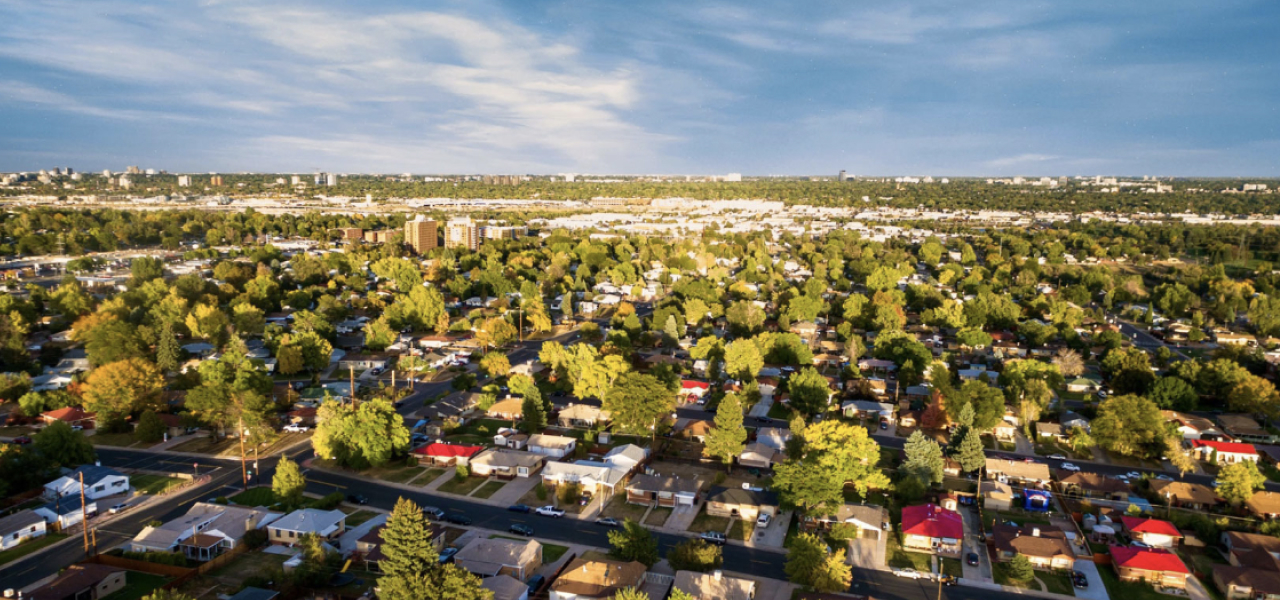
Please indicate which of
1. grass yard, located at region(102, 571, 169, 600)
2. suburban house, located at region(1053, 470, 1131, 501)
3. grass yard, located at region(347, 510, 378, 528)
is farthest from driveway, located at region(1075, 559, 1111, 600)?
grass yard, located at region(102, 571, 169, 600)

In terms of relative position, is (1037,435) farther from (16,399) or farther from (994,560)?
(16,399)

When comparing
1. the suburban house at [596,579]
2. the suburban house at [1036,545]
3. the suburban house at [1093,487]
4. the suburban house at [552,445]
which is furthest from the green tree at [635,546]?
the suburban house at [1093,487]

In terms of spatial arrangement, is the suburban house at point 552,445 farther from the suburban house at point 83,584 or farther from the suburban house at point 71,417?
the suburban house at point 71,417

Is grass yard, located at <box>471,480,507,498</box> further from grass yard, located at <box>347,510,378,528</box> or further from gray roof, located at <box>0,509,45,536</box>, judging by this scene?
gray roof, located at <box>0,509,45,536</box>

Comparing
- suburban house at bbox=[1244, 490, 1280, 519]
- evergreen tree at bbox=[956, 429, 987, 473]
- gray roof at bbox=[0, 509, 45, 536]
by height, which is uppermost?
evergreen tree at bbox=[956, 429, 987, 473]

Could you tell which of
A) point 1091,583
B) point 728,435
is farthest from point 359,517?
point 1091,583
